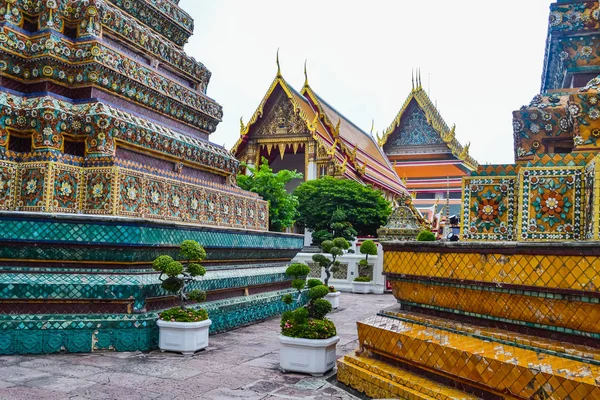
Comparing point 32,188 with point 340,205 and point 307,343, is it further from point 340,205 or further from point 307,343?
point 340,205

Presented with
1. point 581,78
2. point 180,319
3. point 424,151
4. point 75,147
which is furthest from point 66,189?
point 424,151

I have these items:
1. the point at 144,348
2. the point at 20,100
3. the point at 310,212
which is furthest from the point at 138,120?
the point at 310,212

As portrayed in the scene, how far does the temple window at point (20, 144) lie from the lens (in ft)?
20.4

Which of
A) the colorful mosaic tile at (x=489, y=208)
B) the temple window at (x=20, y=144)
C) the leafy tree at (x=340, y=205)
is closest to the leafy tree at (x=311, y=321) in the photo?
the colorful mosaic tile at (x=489, y=208)

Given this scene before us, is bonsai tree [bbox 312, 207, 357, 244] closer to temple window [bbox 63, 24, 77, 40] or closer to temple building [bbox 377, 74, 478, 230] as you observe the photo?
temple building [bbox 377, 74, 478, 230]

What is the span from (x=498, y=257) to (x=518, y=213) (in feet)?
1.40

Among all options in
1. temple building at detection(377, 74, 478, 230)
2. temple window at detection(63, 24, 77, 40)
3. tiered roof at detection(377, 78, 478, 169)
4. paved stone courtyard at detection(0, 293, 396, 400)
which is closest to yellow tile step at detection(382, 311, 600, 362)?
paved stone courtyard at detection(0, 293, 396, 400)

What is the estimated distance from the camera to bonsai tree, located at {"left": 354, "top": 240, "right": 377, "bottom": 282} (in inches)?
544

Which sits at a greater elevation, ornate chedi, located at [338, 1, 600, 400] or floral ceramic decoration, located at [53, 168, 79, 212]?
floral ceramic decoration, located at [53, 168, 79, 212]

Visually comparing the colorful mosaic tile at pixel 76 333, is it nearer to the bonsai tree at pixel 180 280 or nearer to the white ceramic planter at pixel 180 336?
the white ceramic planter at pixel 180 336

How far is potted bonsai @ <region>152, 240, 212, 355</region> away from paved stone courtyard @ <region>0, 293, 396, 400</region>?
0.36 ft

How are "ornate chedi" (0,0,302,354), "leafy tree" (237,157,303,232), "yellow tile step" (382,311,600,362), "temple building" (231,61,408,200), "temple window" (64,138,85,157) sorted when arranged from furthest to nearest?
"temple building" (231,61,408,200) → "leafy tree" (237,157,303,232) → "temple window" (64,138,85,157) → "ornate chedi" (0,0,302,354) → "yellow tile step" (382,311,600,362)

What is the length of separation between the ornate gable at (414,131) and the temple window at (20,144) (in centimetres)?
2747

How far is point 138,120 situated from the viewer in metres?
7.08
